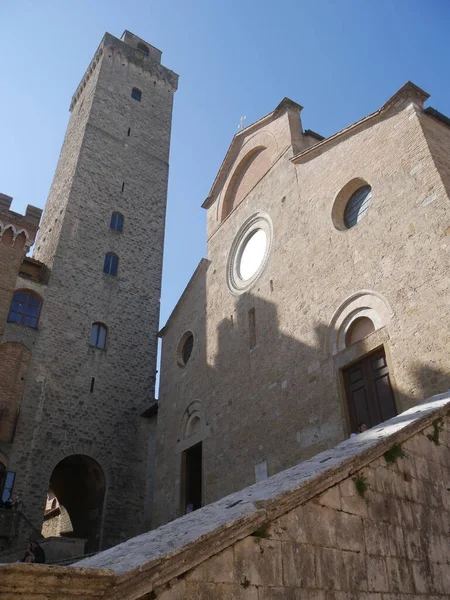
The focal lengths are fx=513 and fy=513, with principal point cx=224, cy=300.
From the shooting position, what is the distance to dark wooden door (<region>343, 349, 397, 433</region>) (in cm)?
818

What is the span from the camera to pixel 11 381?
15.5 meters

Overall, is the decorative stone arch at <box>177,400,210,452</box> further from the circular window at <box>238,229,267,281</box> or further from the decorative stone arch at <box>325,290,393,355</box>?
the decorative stone arch at <box>325,290,393,355</box>

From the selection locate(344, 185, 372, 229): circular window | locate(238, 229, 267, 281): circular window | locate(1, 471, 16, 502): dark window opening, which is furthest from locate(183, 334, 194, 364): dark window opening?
locate(344, 185, 372, 229): circular window

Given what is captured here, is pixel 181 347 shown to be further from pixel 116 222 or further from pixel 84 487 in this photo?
pixel 116 222

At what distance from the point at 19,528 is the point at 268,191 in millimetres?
10911

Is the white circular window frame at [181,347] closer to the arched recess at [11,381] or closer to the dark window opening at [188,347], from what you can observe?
the dark window opening at [188,347]

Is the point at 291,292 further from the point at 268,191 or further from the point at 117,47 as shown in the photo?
the point at 117,47

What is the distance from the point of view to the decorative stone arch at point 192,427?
12625 mm

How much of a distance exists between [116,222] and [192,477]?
11645 mm

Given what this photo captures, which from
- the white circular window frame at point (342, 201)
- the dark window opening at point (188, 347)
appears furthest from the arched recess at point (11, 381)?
the white circular window frame at point (342, 201)

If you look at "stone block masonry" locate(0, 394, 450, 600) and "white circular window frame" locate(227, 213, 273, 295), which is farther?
"white circular window frame" locate(227, 213, 273, 295)

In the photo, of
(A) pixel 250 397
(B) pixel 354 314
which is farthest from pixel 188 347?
(B) pixel 354 314

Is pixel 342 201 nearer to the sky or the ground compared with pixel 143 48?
nearer to the ground

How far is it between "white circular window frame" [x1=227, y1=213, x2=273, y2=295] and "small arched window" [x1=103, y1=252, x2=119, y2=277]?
23.1ft
